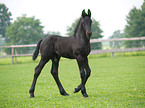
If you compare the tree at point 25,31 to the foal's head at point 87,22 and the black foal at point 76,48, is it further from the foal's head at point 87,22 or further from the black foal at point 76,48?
the foal's head at point 87,22

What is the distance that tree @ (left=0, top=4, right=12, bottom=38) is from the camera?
54.6 m

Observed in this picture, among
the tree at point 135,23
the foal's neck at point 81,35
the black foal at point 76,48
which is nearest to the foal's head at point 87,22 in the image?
the black foal at point 76,48

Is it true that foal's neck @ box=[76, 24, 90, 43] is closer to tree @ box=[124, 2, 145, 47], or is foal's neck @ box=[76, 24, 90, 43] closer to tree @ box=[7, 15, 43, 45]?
tree @ box=[124, 2, 145, 47]

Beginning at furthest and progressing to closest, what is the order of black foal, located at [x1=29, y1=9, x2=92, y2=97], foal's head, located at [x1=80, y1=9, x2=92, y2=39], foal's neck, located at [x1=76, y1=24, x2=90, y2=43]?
foal's neck, located at [x1=76, y1=24, x2=90, y2=43] → black foal, located at [x1=29, y1=9, x2=92, y2=97] → foal's head, located at [x1=80, y1=9, x2=92, y2=39]

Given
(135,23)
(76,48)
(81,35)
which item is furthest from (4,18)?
(76,48)

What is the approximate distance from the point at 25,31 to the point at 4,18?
41.9 feet

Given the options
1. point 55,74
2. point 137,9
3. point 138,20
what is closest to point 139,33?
point 138,20

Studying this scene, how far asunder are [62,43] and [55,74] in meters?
1.09

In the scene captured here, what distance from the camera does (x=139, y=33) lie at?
125 ft

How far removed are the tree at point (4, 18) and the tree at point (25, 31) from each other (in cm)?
606

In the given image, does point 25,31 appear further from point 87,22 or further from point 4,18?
point 87,22

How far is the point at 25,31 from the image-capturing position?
155 feet

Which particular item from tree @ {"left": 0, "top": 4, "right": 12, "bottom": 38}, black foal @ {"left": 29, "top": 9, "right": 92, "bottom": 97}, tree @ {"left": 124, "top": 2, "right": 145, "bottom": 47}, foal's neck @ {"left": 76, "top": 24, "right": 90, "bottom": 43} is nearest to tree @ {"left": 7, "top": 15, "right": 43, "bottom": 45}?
tree @ {"left": 0, "top": 4, "right": 12, "bottom": 38}

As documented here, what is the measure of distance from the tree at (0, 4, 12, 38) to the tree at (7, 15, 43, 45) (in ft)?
19.9
